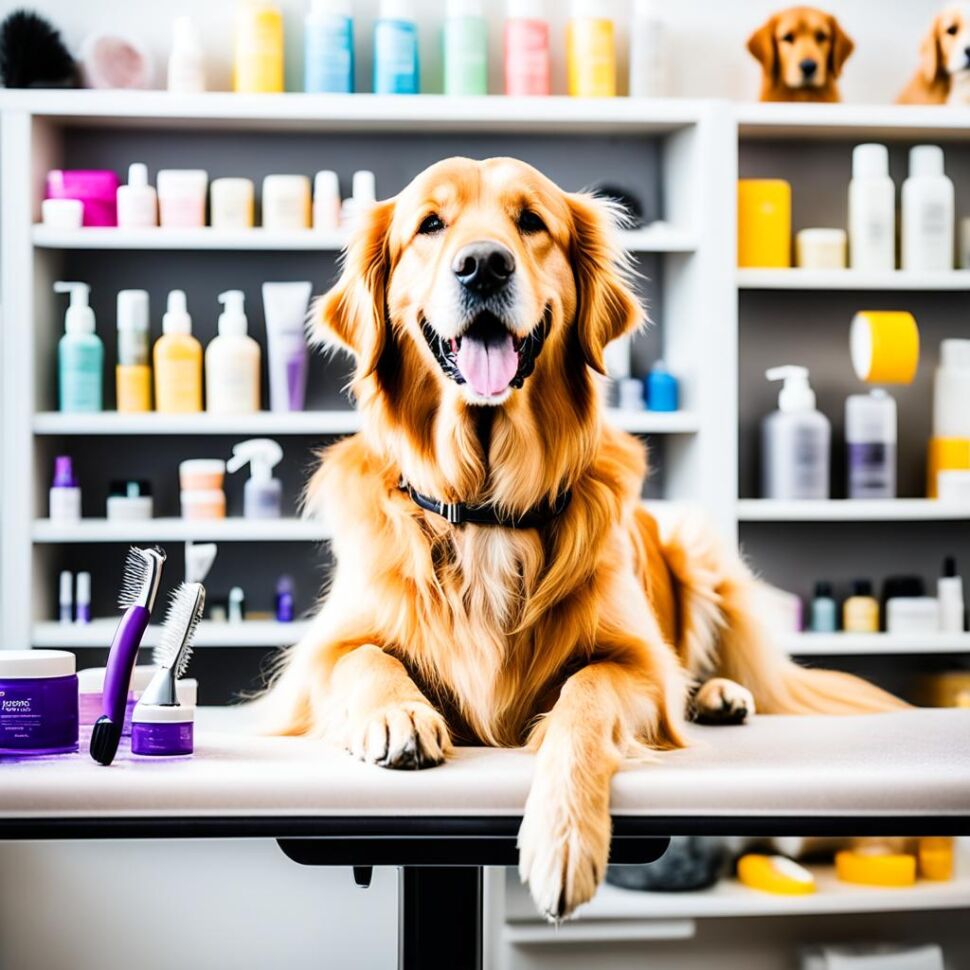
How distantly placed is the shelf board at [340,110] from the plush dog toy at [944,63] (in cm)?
55

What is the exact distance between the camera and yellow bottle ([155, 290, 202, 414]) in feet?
8.12

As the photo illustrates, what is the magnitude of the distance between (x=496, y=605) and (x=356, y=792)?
31 centimetres

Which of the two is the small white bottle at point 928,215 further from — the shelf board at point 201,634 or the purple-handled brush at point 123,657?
the purple-handled brush at point 123,657

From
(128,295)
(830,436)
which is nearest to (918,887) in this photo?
(830,436)

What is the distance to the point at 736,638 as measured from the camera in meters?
1.53

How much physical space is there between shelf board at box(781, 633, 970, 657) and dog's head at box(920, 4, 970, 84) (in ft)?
4.01

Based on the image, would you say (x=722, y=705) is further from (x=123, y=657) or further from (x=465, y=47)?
(x=465, y=47)

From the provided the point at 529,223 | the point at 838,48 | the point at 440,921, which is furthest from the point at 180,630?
the point at 838,48

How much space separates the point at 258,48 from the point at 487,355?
1.58 meters

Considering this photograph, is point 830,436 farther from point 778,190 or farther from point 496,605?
point 496,605

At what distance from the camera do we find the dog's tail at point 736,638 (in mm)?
1524

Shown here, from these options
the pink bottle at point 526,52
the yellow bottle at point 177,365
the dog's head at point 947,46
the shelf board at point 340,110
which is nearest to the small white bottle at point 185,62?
the shelf board at point 340,110

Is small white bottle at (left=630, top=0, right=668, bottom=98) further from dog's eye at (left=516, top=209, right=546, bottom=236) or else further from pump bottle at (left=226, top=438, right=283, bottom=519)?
dog's eye at (left=516, top=209, right=546, bottom=236)

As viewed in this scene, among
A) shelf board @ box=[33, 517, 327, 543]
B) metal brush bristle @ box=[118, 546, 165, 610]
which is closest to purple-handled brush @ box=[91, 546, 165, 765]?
metal brush bristle @ box=[118, 546, 165, 610]
